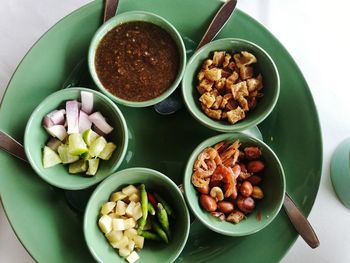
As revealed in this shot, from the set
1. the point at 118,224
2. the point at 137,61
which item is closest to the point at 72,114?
the point at 137,61

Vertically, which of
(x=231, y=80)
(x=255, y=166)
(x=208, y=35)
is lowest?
(x=255, y=166)

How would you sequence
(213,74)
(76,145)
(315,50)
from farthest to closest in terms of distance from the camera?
(315,50) → (213,74) → (76,145)

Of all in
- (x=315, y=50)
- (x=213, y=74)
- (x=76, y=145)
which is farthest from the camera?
(x=315, y=50)

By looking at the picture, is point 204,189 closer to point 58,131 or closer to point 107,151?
point 107,151

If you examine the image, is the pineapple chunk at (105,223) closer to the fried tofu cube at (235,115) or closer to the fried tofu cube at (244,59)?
the fried tofu cube at (235,115)

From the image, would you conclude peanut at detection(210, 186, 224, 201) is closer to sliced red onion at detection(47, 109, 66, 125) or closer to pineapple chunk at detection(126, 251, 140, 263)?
pineapple chunk at detection(126, 251, 140, 263)

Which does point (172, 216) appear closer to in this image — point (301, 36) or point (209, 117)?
point (209, 117)

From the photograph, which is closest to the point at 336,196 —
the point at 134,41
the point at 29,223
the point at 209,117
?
the point at 209,117

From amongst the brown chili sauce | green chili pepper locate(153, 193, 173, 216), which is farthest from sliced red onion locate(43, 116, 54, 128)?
green chili pepper locate(153, 193, 173, 216)
